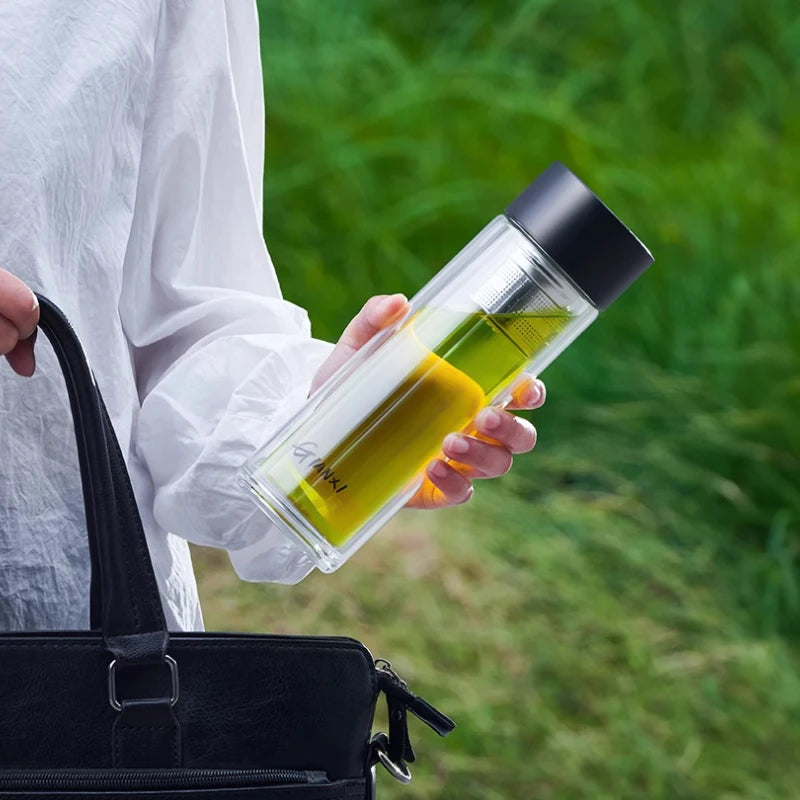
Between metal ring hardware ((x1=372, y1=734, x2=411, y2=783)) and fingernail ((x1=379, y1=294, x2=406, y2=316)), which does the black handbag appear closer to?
metal ring hardware ((x1=372, y1=734, x2=411, y2=783))

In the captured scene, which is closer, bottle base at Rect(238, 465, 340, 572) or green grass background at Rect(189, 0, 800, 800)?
bottle base at Rect(238, 465, 340, 572)

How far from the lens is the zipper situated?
0.62m

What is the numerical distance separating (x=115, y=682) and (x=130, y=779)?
0.15ft

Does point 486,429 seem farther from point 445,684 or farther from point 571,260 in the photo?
point 445,684

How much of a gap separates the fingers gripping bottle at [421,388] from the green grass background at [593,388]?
4.85ft

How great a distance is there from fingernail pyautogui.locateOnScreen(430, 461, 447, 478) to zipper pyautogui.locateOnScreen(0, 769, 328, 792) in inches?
7.0

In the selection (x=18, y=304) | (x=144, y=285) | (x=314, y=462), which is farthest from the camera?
(x=144, y=285)

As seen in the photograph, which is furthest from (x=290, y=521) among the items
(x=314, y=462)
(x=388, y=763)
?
(x=388, y=763)

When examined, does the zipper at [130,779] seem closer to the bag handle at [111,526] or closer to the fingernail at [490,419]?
the bag handle at [111,526]

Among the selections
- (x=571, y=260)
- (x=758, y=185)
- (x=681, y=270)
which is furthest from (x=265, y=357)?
(x=758, y=185)

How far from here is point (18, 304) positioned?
0.62 meters

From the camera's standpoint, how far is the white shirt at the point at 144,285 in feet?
2.43

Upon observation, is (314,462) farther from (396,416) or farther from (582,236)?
(582,236)

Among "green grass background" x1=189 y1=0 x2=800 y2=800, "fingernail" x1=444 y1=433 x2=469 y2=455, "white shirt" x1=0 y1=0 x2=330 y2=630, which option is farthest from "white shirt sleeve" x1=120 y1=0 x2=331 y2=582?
"green grass background" x1=189 y1=0 x2=800 y2=800
